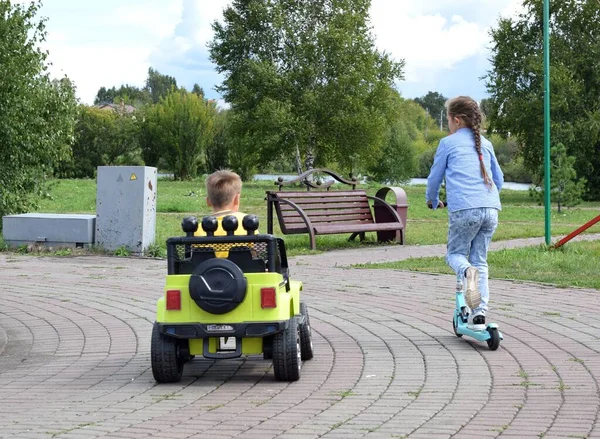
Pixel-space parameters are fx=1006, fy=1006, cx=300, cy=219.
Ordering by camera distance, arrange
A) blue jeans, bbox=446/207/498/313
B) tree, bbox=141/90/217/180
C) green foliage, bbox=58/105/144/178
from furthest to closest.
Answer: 1. green foliage, bbox=58/105/144/178
2. tree, bbox=141/90/217/180
3. blue jeans, bbox=446/207/498/313

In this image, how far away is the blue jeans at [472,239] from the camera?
22.6 ft

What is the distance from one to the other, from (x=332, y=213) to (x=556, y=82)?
104 ft

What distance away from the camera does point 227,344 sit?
577 centimetres

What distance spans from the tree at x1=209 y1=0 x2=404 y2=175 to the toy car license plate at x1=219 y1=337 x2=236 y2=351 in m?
46.6

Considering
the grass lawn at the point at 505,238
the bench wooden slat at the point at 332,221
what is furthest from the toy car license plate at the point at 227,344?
the bench wooden slat at the point at 332,221

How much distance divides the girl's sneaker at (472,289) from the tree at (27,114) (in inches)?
493

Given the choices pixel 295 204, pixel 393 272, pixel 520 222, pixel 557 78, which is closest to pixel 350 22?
pixel 557 78

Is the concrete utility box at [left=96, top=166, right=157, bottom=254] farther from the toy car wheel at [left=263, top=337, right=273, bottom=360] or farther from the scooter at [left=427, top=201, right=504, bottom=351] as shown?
the toy car wheel at [left=263, top=337, right=273, bottom=360]

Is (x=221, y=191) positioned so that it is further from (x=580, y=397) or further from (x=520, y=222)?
(x=520, y=222)

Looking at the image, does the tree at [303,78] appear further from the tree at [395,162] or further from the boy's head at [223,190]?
the boy's head at [223,190]

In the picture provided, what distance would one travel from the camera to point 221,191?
20.0 ft

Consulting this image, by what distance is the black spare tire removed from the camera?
18.3 feet

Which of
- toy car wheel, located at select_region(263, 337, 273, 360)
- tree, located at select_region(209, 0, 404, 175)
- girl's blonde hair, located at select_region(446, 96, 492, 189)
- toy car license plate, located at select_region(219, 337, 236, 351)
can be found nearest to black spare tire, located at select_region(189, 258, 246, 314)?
toy car license plate, located at select_region(219, 337, 236, 351)

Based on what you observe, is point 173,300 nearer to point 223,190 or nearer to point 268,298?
point 268,298
